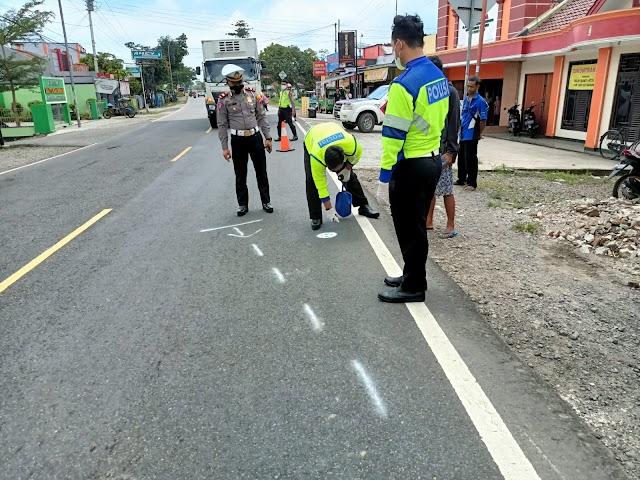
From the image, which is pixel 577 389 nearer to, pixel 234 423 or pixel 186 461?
pixel 234 423

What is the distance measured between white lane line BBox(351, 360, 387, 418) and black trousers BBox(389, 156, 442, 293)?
112 cm

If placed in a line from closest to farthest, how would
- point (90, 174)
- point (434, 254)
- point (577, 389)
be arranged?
point (577, 389), point (434, 254), point (90, 174)

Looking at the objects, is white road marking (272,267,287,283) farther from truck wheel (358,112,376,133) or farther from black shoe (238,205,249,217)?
truck wheel (358,112,376,133)

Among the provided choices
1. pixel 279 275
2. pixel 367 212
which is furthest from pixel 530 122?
pixel 279 275

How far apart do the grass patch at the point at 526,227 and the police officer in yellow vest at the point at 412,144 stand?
107 inches

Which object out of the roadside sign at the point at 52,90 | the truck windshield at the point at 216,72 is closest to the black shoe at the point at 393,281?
the truck windshield at the point at 216,72

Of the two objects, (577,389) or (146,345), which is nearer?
(577,389)

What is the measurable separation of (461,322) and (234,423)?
75.5 inches

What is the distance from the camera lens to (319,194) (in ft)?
19.5

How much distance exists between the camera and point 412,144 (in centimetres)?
375

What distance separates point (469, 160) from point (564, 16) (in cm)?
1241

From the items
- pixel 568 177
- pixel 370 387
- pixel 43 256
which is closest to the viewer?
pixel 370 387

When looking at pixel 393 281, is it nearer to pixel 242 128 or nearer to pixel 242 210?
pixel 242 210

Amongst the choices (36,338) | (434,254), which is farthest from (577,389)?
(36,338)
